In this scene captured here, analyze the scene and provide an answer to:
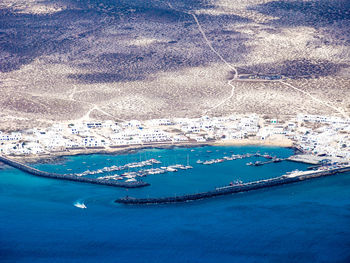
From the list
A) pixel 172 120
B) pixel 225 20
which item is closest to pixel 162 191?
pixel 172 120

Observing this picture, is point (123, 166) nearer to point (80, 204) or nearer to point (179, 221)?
point (80, 204)

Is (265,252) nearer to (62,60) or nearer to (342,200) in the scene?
(342,200)

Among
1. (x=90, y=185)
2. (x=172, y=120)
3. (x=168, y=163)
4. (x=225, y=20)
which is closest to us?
(x=90, y=185)

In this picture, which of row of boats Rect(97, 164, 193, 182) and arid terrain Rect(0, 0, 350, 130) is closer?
row of boats Rect(97, 164, 193, 182)

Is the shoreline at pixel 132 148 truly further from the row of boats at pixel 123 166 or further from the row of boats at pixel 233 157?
the row of boats at pixel 123 166

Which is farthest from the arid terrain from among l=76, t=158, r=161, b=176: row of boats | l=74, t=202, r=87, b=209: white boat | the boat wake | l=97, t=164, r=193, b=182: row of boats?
l=74, t=202, r=87, b=209: white boat

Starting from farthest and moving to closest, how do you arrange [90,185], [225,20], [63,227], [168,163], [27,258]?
1. [225,20]
2. [168,163]
3. [90,185]
4. [63,227]
5. [27,258]

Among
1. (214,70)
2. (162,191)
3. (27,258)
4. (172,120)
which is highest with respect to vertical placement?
(214,70)

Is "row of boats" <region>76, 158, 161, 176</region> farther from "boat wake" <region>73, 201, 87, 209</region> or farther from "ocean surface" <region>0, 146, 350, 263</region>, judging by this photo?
"boat wake" <region>73, 201, 87, 209</region>
